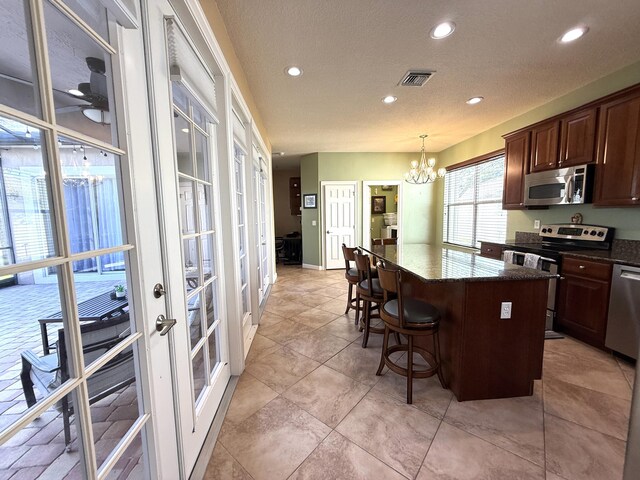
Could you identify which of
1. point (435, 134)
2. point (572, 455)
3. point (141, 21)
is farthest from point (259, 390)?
point (435, 134)

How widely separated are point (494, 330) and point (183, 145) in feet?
7.55

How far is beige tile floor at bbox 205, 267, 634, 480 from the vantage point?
1.36 metres

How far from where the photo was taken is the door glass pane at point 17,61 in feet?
1.79

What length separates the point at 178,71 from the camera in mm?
1166

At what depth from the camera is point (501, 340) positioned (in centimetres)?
184

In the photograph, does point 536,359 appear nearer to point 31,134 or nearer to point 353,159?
point 31,134

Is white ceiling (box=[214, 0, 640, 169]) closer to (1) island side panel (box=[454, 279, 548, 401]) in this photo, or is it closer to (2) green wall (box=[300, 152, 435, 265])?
(1) island side panel (box=[454, 279, 548, 401])

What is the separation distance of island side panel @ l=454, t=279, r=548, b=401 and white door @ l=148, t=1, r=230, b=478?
171cm

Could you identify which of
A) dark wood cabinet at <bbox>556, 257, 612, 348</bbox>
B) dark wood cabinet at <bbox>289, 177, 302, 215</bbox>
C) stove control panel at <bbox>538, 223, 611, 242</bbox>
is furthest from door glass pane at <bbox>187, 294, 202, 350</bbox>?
dark wood cabinet at <bbox>289, 177, 302, 215</bbox>

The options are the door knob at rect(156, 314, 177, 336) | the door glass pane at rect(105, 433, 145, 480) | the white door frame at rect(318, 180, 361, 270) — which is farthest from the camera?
the white door frame at rect(318, 180, 361, 270)

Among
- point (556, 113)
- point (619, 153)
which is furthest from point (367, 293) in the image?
point (556, 113)

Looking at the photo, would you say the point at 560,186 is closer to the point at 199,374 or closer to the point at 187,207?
the point at 187,207

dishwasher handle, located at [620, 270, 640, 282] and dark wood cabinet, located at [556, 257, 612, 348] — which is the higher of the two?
dishwasher handle, located at [620, 270, 640, 282]

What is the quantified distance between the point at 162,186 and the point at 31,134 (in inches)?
19.1
